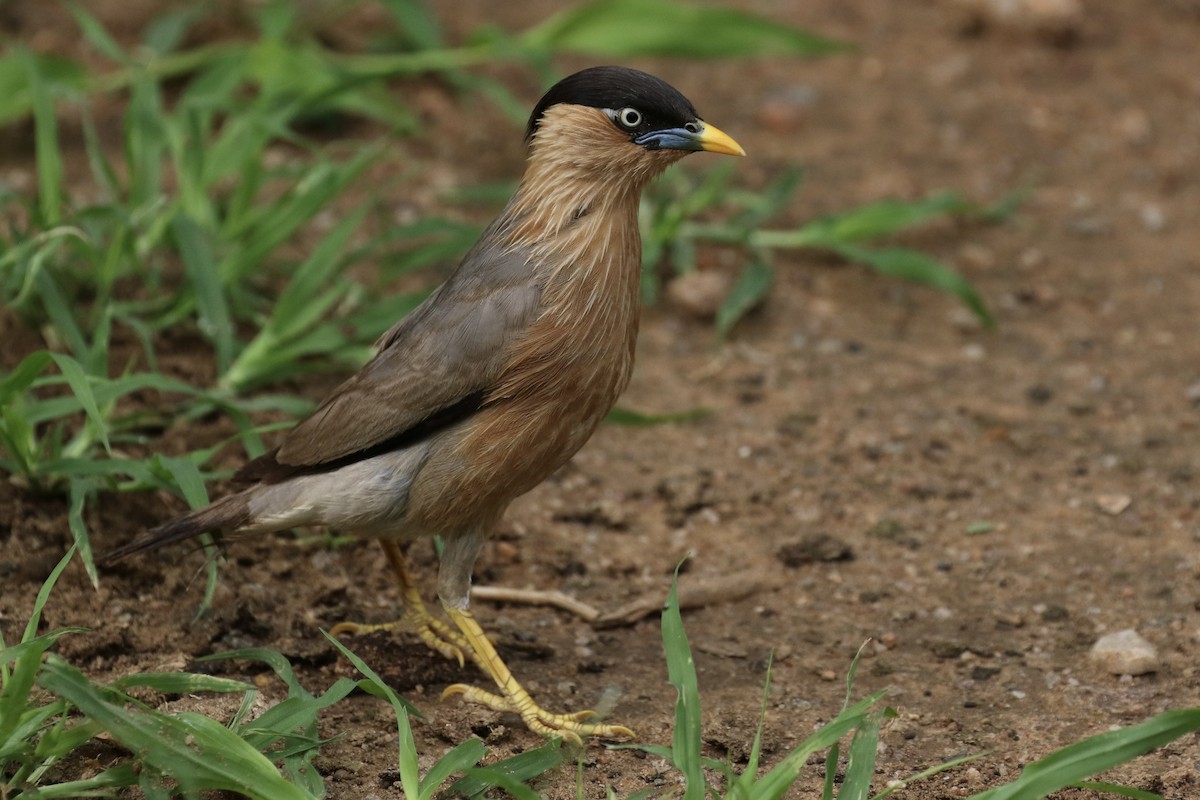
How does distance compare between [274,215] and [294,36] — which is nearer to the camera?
[274,215]

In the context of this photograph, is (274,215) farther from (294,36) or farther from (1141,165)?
(1141,165)

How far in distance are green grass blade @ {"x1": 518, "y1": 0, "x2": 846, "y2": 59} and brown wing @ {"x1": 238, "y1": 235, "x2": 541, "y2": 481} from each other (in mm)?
2890

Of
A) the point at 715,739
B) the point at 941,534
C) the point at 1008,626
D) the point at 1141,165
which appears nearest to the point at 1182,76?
the point at 1141,165

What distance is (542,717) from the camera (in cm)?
416

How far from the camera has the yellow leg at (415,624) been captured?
462cm

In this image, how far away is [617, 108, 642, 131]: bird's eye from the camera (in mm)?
4371

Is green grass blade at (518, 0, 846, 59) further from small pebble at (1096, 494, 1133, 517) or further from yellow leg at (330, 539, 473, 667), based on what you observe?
yellow leg at (330, 539, 473, 667)

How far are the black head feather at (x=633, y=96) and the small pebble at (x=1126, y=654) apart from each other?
1982 millimetres

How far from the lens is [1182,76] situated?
26.8 ft

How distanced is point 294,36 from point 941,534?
4184 millimetres

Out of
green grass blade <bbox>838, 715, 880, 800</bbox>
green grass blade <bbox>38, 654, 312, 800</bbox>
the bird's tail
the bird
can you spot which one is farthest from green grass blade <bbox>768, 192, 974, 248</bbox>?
green grass blade <bbox>38, 654, 312, 800</bbox>

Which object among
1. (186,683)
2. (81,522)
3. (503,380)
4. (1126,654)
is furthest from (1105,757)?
(81,522)

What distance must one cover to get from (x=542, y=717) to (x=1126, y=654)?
1692 mm

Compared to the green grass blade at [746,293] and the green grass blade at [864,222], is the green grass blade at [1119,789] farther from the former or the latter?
the green grass blade at [864,222]
